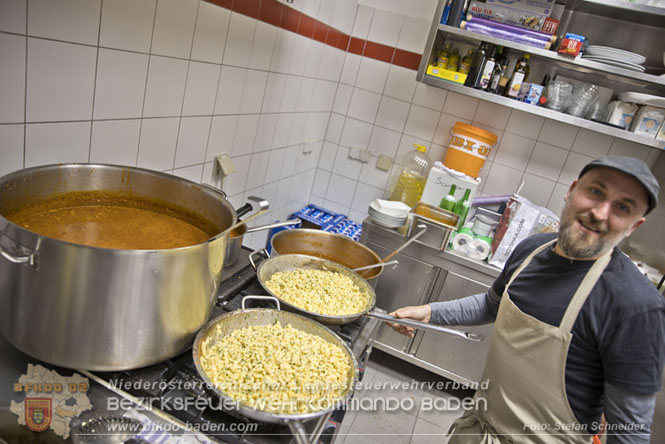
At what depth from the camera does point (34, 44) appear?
106 centimetres

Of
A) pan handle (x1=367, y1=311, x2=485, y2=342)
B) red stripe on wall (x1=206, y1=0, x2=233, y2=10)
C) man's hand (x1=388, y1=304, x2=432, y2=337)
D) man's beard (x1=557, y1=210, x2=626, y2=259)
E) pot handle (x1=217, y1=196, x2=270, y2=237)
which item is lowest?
man's hand (x1=388, y1=304, x2=432, y2=337)

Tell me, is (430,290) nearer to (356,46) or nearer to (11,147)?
(356,46)

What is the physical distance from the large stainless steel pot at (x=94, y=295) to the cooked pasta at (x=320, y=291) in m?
0.46

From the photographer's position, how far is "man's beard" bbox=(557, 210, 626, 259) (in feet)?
3.88

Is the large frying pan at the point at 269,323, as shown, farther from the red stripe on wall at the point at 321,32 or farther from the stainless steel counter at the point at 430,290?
the red stripe on wall at the point at 321,32

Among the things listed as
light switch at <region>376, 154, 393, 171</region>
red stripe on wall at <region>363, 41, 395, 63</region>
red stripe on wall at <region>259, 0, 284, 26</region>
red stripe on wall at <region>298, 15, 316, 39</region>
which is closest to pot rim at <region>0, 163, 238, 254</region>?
red stripe on wall at <region>259, 0, 284, 26</region>

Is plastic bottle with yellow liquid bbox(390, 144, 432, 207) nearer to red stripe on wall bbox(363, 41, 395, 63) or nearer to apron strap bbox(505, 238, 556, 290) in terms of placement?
red stripe on wall bbox(363, 41, 395, 63)

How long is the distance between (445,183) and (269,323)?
1922 mm

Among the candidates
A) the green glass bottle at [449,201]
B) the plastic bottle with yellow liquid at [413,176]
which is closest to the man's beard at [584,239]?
the green glass bottle at [449,201]

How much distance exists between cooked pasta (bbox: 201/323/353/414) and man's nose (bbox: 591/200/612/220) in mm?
810

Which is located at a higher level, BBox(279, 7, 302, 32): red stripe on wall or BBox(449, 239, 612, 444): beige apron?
BBox(279, 7, 302, 32): red stripe on wall

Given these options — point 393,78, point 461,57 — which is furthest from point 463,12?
point 393,78

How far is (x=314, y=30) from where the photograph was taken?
2637 millimetres

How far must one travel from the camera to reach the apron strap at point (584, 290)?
3.97ft
